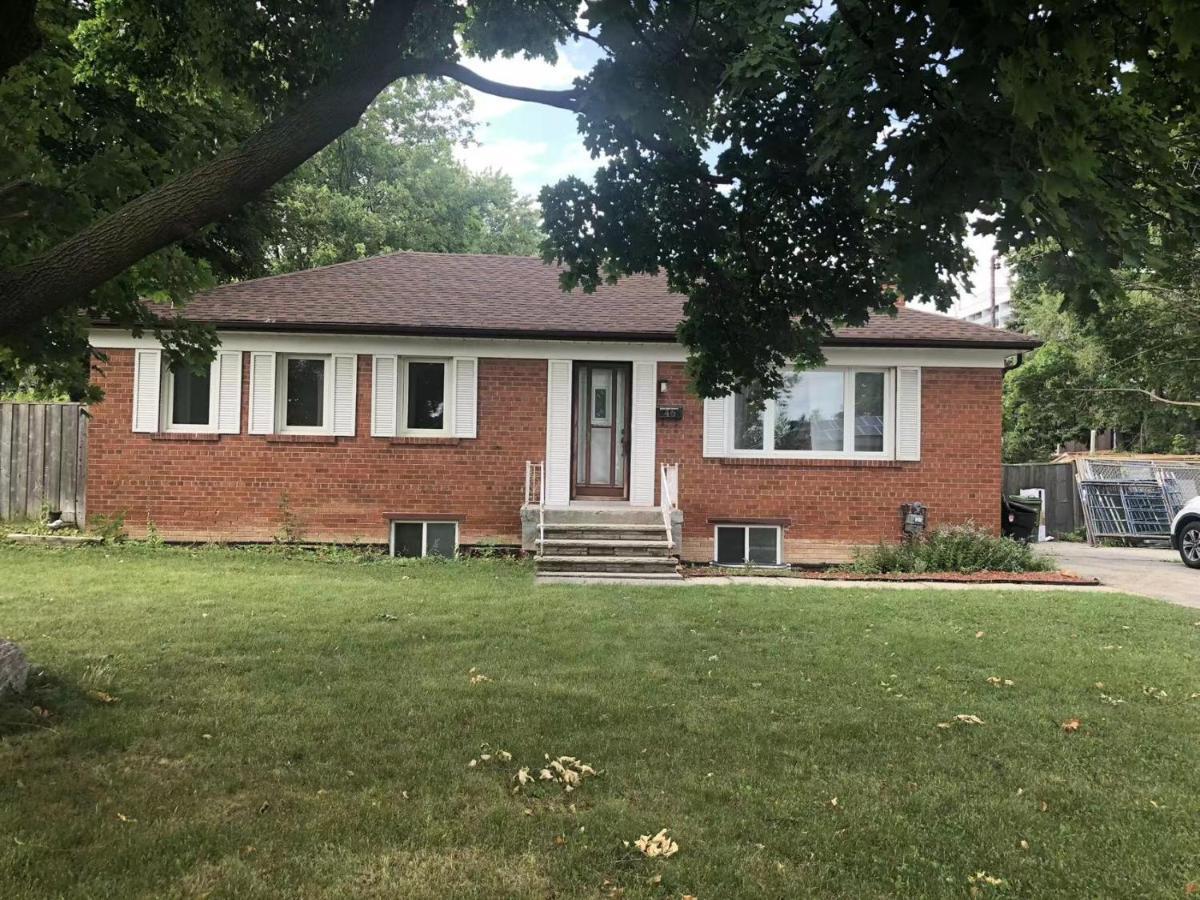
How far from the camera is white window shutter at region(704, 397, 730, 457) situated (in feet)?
37.7

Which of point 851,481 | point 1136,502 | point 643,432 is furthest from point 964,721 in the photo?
point 1136,502

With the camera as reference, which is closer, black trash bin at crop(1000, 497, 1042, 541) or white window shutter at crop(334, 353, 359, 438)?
white window shutter at crop(334, 353, 359, 438)

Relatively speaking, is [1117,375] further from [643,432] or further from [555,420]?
[555,420]

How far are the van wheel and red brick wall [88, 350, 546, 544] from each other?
32.3ft

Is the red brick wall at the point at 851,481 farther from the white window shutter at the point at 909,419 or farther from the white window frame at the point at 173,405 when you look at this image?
the white window frame at the point at 173,405

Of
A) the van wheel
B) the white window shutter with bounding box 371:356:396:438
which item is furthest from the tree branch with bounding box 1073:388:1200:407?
the white window shutter with bounding box 371:356:396:438

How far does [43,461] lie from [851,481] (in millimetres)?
12113

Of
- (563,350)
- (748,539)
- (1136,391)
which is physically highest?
(1136,391)

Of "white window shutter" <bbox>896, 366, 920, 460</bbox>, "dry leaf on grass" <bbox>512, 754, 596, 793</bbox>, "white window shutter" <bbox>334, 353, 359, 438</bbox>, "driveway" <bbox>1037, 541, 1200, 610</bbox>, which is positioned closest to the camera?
A: "dry leaf on grass" <bbox>512, 754, 596, 793</bbox>

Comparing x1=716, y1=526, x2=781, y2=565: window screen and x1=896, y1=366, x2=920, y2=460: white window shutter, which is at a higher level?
x1=896, y1=366, x2=920, y2=460: white window shutter

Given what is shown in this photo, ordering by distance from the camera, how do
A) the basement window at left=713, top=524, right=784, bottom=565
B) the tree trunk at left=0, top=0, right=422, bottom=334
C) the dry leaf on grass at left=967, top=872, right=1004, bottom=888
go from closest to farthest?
1. the dry leaf on grass at left=967, top=872, right=1004, bottom=888
2. the tree trunk at left=0, top=0, right=422, bottom=334
3. the basement window at left=713, top=524, right=784, bottom=565

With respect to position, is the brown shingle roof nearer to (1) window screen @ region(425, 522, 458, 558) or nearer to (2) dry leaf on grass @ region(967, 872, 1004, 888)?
(1) window screen @ region(425, 522, 458, 558)

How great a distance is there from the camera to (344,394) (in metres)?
11.4

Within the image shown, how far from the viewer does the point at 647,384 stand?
37.7 ft
